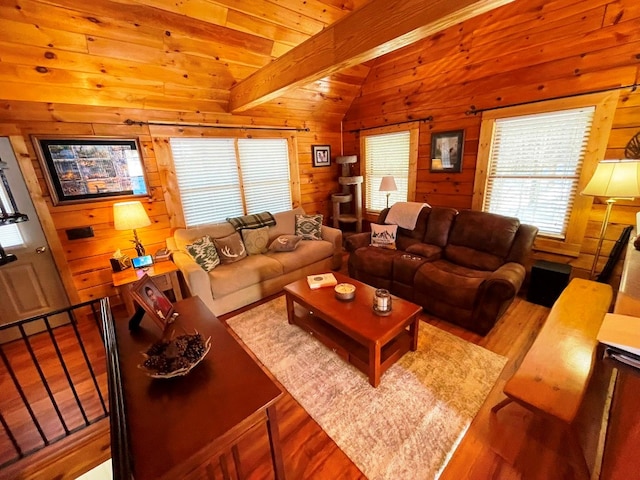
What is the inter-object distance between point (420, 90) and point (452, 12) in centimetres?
253

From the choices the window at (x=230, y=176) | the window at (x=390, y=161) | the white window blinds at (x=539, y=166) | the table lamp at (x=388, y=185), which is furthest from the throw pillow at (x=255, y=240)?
the white window blinds at (x=539, y=166)

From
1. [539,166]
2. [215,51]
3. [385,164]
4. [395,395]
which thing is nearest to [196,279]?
[395,395]

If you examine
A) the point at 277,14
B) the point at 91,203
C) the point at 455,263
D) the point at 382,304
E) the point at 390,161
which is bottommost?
the point at 455,263

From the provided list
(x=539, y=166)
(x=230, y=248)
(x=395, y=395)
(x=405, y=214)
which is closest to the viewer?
(x=395, y=395)

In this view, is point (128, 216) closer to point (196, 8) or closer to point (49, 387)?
point (49, 387)

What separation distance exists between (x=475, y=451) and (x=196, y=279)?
96.8 inches

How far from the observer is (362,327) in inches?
72.7

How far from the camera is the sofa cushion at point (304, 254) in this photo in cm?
323

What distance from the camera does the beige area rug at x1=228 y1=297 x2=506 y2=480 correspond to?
145cm

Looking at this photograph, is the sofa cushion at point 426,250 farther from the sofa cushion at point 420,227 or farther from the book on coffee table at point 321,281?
the book on coffee table at point 321,281

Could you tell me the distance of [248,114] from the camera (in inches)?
145

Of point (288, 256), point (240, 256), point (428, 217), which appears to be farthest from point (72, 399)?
point (428, 217)

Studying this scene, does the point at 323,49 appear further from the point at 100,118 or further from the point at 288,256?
the point at 100,118

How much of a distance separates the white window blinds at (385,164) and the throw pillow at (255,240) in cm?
216
